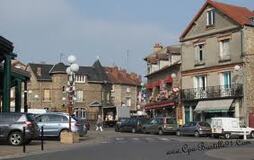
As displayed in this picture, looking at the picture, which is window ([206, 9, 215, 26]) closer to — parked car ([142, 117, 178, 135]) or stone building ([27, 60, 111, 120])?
parked car ([142, 117, 178, 135])

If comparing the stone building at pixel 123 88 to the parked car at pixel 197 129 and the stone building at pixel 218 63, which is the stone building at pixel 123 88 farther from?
the parked car at pixel 197 129

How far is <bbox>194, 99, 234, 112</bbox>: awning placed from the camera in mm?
53906

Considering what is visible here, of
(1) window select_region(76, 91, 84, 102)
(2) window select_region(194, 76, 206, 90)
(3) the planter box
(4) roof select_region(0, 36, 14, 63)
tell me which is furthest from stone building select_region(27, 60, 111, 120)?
(3) the planter box

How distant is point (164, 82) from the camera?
6662cm

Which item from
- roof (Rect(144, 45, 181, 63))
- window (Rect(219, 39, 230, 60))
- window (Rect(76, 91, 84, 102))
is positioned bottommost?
window (Rect(76, 91, 84, 102))

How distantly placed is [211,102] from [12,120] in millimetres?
31156

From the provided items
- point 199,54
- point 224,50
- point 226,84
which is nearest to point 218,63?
point 224,50

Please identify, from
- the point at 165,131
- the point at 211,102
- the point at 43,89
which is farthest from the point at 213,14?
the point at 43,89

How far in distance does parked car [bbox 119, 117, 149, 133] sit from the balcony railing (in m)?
6.38

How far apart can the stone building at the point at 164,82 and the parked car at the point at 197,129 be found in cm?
1145

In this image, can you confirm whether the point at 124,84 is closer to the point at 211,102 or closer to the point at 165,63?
the point at 165,63

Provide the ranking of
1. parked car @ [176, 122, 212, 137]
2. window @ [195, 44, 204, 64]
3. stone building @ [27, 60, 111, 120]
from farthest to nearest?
stone building @ [27, 60, 111, 120] → window @ [195, 44, 204, 64] → parked car @ [176, 122, 212, 137]

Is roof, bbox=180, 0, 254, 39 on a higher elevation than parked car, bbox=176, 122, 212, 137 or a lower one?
higher

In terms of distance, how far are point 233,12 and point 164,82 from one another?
44.1 ft
